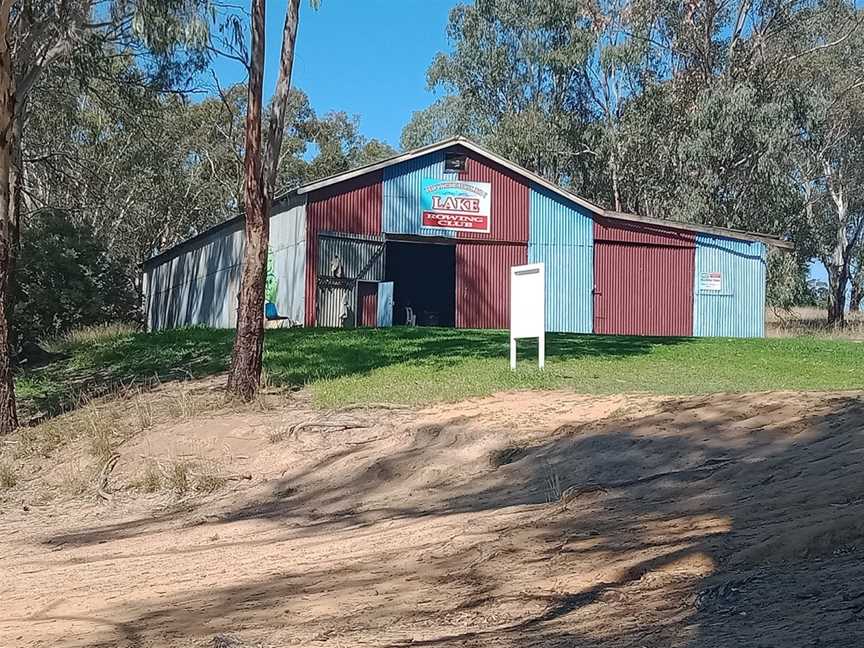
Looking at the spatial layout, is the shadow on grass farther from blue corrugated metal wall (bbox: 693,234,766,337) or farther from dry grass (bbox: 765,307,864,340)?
dry grass (bbox: 765,307,864,340)

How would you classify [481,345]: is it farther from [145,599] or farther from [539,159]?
[539,159]

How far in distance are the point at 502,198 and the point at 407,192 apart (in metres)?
2.98

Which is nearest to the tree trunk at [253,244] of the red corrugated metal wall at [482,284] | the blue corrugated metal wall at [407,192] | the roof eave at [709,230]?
the blue corrugated metal wall at [407,192]

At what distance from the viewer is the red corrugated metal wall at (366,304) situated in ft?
92.5

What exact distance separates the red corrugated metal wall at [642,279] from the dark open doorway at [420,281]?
5195 millimetres

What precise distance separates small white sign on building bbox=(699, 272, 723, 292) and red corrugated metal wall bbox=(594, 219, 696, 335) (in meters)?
0.35

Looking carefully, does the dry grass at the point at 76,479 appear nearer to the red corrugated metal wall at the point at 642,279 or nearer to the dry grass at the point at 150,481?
the dry grass at the point at 150,481

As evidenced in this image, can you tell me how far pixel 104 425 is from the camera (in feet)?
45.1

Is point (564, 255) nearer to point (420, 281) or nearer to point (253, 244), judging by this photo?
point (420, 281)

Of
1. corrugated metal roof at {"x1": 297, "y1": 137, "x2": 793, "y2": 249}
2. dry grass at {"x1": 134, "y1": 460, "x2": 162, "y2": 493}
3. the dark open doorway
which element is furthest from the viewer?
the dark open doorway

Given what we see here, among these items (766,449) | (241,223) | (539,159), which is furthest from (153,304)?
(766,449)

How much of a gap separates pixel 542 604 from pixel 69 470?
922 cm

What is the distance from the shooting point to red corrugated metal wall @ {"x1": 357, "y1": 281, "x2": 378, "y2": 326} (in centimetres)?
2820

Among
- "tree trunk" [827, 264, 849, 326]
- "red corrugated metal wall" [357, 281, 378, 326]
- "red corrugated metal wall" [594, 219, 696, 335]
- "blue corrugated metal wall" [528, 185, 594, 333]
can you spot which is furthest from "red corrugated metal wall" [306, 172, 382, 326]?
"tree trunk" [827, 264, 849, 326]
